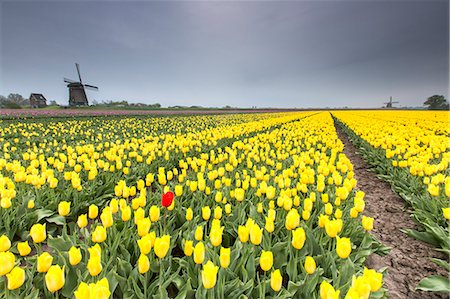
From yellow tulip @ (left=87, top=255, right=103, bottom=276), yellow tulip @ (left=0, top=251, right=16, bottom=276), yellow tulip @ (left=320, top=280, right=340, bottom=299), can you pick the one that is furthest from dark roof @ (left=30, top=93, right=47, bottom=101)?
yellow tulip @ (left=320, top=280, right=340, bottom=299)

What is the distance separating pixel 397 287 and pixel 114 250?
2621 mm

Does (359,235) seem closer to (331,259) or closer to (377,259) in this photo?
(377,259)

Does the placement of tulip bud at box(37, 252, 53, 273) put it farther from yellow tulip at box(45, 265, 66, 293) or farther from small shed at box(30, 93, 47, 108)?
small shed at box(30, 93, 47, 108)

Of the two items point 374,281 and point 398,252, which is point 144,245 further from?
point 398,252

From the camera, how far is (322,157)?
16.7 feet

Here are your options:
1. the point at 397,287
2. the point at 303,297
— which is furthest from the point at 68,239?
the point at 397,287

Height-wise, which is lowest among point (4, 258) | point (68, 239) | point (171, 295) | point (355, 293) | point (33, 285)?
point (171, 295)

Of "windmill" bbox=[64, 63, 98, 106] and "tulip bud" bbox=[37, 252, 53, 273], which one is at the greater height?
"windmill" bbox=[64, 63, 98, 106]

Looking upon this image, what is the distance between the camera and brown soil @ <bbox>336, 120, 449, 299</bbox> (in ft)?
8.11

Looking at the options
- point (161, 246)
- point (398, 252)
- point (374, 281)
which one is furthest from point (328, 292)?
point (398, 252)

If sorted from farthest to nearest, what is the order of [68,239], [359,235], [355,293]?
[359,235]
[68,239]
[355,293]

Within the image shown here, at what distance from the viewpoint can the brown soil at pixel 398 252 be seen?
8.11 ft

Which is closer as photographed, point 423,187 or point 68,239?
point 68,239

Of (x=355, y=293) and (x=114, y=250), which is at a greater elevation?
(x=355, y=293)
